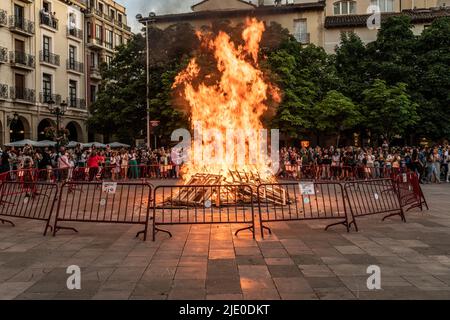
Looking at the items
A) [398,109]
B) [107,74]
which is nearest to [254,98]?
[398,109]

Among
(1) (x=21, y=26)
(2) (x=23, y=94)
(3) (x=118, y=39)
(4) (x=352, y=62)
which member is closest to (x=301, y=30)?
Result: (4) (x=352, y=62)

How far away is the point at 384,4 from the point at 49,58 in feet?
104

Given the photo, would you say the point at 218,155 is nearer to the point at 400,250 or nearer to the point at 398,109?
the point at 400,250

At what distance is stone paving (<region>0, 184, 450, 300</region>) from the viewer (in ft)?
17.1

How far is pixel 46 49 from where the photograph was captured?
130 ft

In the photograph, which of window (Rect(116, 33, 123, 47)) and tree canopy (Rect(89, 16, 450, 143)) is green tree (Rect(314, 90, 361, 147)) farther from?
window (Rect(116, 33, 123, 47))

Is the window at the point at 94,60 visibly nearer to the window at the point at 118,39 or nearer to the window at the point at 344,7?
the window at the point at 118,39

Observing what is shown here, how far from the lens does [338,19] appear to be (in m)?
39.9

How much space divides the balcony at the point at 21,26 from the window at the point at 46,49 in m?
2.22

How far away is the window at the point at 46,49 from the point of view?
38875mm

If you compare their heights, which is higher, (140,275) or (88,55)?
(88,55)

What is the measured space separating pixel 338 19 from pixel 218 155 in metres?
29.8

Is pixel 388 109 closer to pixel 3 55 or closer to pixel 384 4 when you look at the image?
pixel 384 4
